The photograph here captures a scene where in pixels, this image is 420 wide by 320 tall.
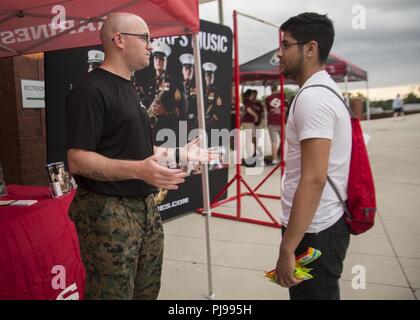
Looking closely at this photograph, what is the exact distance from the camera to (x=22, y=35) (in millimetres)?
3131

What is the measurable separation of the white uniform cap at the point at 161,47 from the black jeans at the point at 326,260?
12.9 ft

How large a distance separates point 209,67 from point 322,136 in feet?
15.4

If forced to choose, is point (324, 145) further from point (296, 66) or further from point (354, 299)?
point (354, 299)

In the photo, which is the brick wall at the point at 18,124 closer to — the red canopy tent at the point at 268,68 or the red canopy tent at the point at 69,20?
the red canopy tent at the point at 69,20

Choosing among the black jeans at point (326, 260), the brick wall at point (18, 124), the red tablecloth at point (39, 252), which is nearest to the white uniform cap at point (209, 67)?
the brick wall at point (18, 124)

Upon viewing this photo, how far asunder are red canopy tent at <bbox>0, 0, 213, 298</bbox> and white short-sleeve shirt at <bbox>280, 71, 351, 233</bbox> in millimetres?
941

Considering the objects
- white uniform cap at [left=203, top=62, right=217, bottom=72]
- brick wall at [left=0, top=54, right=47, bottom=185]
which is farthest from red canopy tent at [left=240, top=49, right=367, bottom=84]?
brick wall at [left=0, top=54, right=47, bottom=185]

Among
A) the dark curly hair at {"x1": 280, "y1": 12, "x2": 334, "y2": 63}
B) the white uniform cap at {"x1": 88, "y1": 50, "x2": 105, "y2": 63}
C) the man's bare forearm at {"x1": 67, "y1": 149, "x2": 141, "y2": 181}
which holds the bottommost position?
the man's bare forearm at {"x1": 67, "y1": 149, "x2": 141, "y2": 181}

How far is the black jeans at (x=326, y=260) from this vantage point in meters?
1.59

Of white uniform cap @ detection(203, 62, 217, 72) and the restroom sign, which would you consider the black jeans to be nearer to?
the restroom sign

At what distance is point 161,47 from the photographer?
4977mm

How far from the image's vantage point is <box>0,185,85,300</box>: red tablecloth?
7.20 ft

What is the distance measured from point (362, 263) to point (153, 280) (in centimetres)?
255
